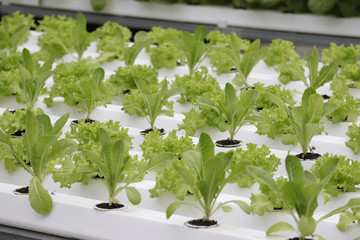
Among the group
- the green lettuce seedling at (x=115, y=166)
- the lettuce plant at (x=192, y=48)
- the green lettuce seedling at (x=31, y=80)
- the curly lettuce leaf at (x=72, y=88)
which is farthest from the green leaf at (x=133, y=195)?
the lettuce plant at (x=192, y=48)

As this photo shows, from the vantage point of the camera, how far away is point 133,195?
222 centimetres

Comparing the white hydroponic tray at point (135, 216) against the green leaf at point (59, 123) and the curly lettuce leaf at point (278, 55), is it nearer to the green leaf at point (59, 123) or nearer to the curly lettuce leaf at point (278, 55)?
the green leaf at point (59, 123)

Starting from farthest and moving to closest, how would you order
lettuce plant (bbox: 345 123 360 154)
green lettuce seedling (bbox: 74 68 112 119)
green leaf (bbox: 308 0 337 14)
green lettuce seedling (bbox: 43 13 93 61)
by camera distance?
green leaf (bbox: 308 0 337 14)
green lettuce seedling (bbox: 43 13 93 61)
green lettuce seedling (bbox: 74 68 112 119)
lettuce plant (bbox: 345 123 360 154)

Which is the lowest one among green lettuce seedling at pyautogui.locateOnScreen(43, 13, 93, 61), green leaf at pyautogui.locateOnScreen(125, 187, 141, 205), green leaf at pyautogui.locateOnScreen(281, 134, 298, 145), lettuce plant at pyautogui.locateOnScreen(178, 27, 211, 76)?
green leaf at pyautogui.locateOnScreen(125, 187, 141, 205)

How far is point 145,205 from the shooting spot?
7.63ft

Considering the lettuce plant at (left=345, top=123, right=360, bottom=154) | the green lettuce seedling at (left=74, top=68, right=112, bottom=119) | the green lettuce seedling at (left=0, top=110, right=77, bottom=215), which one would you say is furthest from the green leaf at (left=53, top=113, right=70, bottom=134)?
the lettuce plant at (left=345, top=123, right=360, bottom=154)

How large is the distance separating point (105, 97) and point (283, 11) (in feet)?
10.0

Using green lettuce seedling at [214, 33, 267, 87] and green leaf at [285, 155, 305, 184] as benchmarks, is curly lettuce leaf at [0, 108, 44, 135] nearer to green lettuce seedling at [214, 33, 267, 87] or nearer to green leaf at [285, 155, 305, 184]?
green lettuce seedling at [214, 33, 267, 87]

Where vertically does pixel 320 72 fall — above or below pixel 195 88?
above

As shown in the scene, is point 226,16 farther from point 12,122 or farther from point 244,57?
point 12,122

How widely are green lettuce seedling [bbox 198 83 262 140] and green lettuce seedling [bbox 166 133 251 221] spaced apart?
64 centimetres

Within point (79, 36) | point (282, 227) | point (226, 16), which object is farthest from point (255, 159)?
point (226, 16)

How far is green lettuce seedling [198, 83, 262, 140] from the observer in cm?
271

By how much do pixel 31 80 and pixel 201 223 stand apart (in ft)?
5.37
